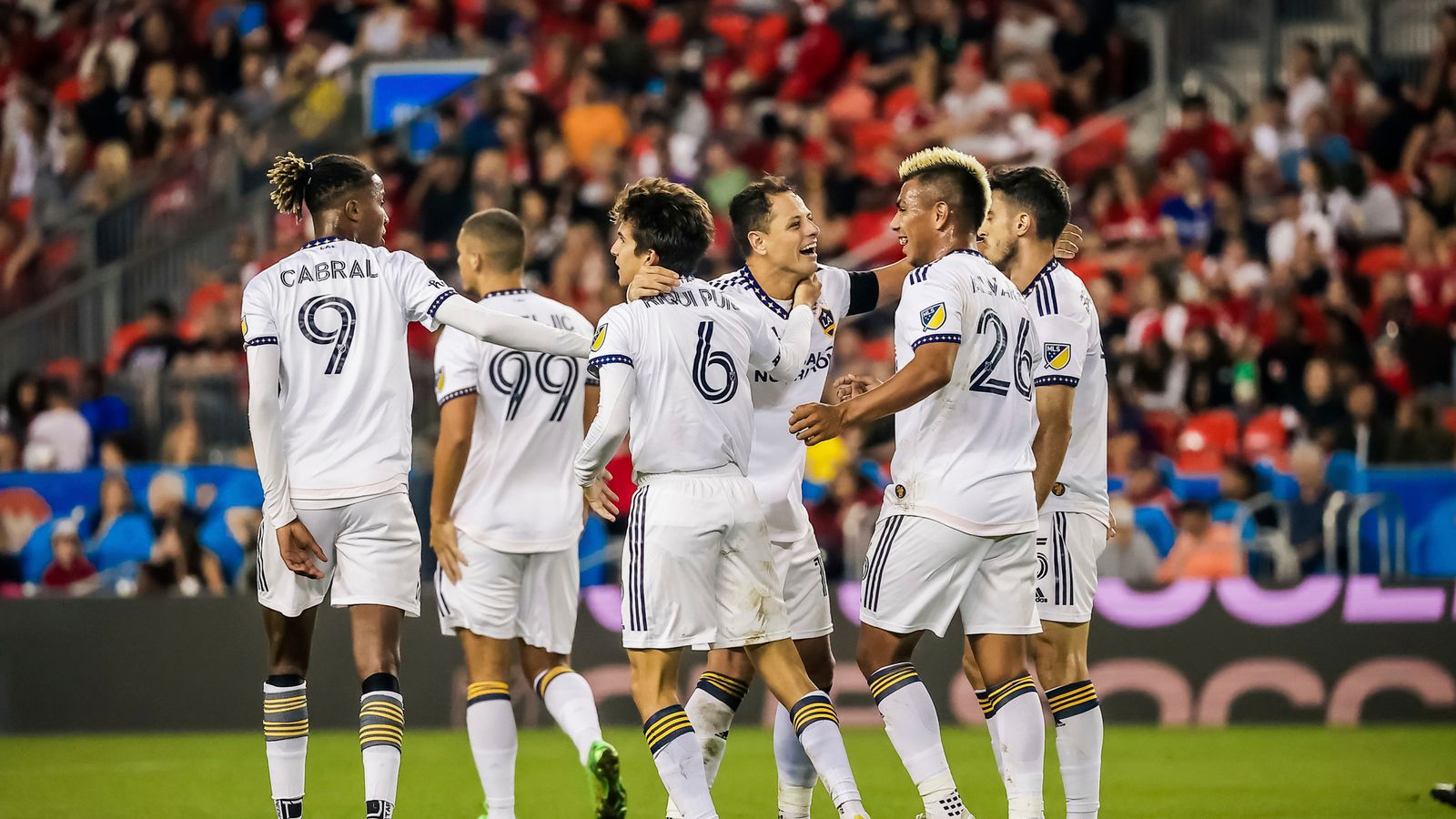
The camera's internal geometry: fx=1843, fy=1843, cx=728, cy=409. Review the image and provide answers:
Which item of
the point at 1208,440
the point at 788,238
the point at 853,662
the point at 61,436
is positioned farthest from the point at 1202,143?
the point at 788,238

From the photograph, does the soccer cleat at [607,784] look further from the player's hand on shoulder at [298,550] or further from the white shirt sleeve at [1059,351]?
the white shirt sleeve at [1059,351]

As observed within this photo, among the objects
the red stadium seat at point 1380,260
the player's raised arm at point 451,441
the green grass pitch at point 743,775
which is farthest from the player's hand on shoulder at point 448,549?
the red stadium seat at point 1380,260

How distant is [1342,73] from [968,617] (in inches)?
488

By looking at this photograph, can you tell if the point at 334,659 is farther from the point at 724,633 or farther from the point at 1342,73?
the point at 1342,73

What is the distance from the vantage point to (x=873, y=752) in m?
11.0

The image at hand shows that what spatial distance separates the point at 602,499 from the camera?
6508 mm

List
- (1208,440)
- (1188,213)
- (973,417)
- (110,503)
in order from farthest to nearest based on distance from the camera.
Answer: (1188,213) < (1208,440) < (110,503) < (973,417)

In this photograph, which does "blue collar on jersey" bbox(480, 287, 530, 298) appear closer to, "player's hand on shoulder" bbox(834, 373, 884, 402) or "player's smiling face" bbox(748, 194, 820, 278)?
"player's smiling face" bbox(748, 194, 820, 278)

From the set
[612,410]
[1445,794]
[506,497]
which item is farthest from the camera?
[1445,794]

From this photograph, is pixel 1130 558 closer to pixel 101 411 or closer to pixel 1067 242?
pixel 1067 242

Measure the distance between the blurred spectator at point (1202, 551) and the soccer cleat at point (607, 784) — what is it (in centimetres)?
633

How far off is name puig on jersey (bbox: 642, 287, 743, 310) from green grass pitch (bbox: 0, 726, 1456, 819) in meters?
2.97

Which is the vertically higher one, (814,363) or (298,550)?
(814,363)

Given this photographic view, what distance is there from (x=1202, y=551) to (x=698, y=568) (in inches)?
270
